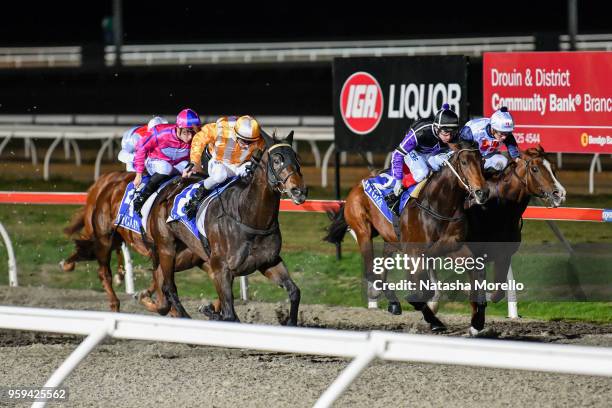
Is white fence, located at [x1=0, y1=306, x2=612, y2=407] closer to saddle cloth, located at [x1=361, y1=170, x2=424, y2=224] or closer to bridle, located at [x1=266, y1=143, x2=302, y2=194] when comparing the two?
bridle, located at [x1=266, y1=143, x2=302, y2=194]

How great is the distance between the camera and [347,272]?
9273 millimetres

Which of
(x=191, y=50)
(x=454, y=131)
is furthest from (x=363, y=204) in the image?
(x=191, y=50)

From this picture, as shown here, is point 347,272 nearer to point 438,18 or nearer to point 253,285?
point 253,285

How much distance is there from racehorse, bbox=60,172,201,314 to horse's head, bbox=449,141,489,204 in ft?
7.80

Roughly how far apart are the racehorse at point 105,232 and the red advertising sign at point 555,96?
2.63 metres

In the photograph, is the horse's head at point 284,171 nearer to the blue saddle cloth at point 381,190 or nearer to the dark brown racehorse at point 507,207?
the blue saddle cloth at point 381,190

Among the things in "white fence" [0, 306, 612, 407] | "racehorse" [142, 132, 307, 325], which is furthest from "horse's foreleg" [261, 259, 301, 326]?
"white fence" [0, 306, 612, 407]

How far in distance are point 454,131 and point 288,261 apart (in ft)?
9.66

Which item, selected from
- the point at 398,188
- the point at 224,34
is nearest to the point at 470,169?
the point at 398,188

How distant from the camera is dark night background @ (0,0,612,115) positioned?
22328 mm

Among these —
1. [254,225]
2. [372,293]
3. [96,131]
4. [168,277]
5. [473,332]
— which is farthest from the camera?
[96,131]

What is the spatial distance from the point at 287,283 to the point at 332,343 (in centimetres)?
356

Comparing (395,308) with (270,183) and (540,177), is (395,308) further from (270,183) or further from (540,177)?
(270,183)

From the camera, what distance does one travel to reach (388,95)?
8609mm
